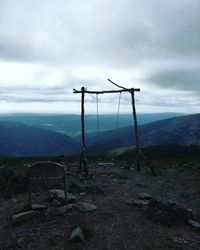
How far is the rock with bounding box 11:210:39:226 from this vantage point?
41.9 ft

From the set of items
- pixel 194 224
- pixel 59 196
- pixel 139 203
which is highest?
pixel 59 196

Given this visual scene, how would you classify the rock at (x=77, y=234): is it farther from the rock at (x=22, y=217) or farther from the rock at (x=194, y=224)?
the rock at (x=194, y=224)

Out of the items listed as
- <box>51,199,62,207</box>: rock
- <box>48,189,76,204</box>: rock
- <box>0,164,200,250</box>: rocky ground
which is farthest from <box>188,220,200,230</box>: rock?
<box>51,199,62,207</box>: rock

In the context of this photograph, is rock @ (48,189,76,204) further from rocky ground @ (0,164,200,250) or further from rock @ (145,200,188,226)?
rock @ (145,200,188,226)

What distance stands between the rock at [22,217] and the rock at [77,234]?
2.31 metres

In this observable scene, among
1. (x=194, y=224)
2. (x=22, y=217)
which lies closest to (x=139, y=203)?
(x=194, y=224)

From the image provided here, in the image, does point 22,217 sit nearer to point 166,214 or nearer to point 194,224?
point 166,214

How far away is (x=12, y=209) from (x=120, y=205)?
14.8 feet

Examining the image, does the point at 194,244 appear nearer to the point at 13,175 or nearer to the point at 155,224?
the point at 155,224

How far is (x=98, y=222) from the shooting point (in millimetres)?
12391

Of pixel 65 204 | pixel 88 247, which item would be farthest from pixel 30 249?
pixel 65 204

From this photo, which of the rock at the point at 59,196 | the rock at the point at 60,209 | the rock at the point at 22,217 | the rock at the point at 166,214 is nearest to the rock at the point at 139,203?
the rock at the point at 166,214

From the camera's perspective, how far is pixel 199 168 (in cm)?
2545

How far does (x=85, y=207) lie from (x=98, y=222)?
1.24 meters
